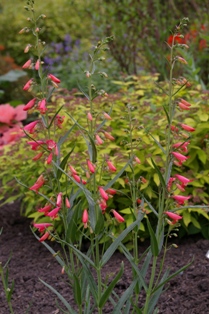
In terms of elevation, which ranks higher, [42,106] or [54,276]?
[42,106]

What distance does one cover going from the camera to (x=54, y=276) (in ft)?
11.2

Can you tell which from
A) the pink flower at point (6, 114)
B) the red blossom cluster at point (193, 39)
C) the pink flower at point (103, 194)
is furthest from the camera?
the red blossom cluster at point (193, 39)

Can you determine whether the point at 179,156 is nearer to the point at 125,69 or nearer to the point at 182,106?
the point at 182,106

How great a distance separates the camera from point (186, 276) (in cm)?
320

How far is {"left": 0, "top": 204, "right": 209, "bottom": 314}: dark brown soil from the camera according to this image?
9.59 feet

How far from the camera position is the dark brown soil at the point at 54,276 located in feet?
9.59

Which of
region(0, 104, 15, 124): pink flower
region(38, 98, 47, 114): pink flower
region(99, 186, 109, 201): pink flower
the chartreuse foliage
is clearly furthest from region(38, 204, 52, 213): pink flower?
region(0, 104, 15, 124): pink flower

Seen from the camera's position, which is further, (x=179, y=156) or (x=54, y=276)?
(x=54, y=276)

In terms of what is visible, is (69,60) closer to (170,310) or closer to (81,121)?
(81,121)

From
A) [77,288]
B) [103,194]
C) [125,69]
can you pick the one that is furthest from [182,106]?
[125,69]

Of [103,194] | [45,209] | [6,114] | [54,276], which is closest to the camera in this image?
[103,194]

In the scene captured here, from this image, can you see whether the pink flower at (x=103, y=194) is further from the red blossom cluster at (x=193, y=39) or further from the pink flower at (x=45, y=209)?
the red blossom cluster at (x=193, y=39)

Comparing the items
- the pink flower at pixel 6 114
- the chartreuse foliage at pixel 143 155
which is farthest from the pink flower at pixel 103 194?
the pink flower at pixel 6 114

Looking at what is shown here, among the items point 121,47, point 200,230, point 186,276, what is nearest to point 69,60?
point 121,47
